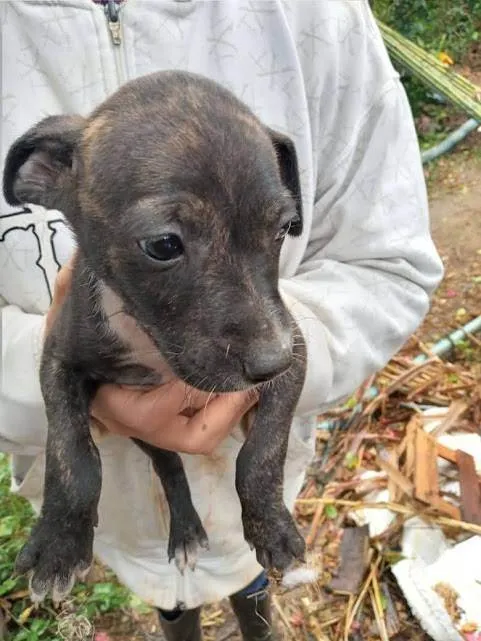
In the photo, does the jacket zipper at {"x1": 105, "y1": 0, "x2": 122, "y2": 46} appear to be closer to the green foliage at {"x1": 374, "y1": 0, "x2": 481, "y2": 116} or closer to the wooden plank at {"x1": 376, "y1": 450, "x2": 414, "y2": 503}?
the wooden plank at {"x1": 376, "y1": 450, "x2": 414, "y2": 503}

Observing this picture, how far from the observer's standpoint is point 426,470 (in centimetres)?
394

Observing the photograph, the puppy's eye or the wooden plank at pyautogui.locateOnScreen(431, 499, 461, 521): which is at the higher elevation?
the puppy's eye

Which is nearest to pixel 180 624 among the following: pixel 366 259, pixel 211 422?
pixel 211 422

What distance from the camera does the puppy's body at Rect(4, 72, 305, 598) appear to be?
174 cm

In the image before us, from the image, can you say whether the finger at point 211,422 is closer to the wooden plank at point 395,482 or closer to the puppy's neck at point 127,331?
the puppy's neck at point 127,331

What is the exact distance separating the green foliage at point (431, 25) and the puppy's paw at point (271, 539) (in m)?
5.77

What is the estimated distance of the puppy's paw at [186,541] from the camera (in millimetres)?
2551

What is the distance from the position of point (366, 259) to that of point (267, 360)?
0.98 meters

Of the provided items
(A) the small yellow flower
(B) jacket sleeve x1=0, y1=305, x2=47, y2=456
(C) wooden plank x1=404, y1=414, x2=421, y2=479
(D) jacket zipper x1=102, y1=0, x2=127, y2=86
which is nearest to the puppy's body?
(B) jacket sleeve x1=0, y1=305, x2=47, y2=456

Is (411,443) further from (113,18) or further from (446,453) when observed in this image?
(113,18)

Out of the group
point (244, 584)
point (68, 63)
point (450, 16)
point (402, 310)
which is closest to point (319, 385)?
point (402, 310)

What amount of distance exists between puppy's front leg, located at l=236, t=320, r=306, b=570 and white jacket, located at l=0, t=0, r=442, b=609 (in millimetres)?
209

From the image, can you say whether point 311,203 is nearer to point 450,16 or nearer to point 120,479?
point 120,479

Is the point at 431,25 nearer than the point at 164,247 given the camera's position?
No
